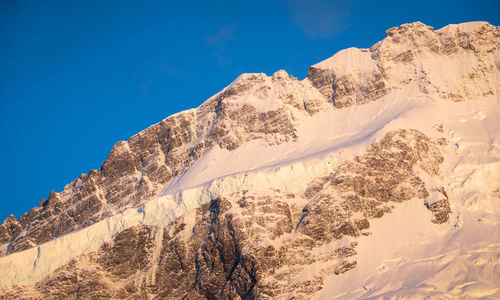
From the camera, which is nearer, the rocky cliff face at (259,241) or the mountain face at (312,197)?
the mountain face at (312,197)

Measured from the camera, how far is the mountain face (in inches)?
5012

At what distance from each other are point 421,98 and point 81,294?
3879 inches

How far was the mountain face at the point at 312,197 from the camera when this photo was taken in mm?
127312

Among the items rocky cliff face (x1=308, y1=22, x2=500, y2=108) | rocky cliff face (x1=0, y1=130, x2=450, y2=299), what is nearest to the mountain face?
rocky cliff face (x1=0, y1=130, x2=450, y2=299)

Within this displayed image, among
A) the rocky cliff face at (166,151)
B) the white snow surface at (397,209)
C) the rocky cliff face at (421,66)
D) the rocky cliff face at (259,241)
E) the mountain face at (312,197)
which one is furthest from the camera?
the rocky cliff face at (166,151)

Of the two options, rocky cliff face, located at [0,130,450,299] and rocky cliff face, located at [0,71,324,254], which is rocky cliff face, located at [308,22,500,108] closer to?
rocky cliff face, located at [0,71,324,254]

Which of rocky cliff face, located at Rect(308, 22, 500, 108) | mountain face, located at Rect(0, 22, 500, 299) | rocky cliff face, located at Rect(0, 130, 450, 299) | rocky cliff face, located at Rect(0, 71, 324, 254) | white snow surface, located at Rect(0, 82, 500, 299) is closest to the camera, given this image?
white snow surface, located at Rect(0, 82, 500, 299)

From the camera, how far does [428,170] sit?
144m

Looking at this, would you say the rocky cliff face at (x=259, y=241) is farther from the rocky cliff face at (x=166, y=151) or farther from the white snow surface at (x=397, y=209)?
the rocky cliff face at (x=166, y=151)

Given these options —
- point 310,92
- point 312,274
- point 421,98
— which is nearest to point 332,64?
point 310,92

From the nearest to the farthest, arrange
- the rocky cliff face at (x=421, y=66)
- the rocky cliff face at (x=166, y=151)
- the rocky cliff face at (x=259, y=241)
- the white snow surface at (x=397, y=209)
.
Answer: the white snow surface at (x=397, y=209) < the rocky cliff face at (x=259, y=241) < the rocky cliff face at (x=421, y=66) < the rocky cliff face at (x=166, y=151)

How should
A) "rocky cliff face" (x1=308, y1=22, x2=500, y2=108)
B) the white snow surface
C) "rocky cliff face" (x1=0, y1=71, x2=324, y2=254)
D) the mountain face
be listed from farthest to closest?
1. "rocky cliff face" (x1=0, y1=71, x2=324, y2=254)
2. "rocky cliff face" (x1=308, y1=22, x2=500, y2=108)
3. the mountain face
4. the white snow surface

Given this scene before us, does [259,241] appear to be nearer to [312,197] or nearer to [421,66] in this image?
[312,197]

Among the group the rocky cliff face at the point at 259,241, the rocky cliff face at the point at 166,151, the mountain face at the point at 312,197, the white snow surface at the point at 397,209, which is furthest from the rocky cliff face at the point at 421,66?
the rocky cliff face at the point at 259,241
